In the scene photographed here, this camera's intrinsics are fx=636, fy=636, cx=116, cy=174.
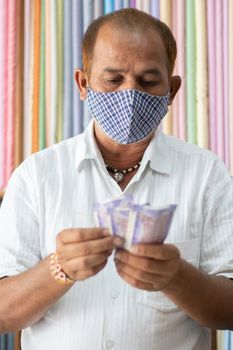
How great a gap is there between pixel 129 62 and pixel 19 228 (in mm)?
462

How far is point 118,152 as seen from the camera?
5.12ft

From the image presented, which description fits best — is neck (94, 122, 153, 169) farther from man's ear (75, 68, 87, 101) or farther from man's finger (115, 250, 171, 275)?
man's finger (115, 250, 171, 275)

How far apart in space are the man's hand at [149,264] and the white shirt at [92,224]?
0.27 meters

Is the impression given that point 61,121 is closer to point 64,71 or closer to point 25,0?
point 64,71

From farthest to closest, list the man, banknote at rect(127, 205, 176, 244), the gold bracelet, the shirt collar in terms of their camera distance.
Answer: the shirt collar, the man, the gold bracelet, banknote at rect(127, 205, 176, 244)

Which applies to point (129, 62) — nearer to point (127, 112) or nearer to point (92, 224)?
point (127, 112)

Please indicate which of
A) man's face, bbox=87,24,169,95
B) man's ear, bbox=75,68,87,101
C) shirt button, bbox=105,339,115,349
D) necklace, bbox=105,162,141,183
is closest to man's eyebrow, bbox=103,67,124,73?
man's face, bbox=87,24,169,95

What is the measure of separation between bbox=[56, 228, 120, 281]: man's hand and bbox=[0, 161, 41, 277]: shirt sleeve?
0.30 metres

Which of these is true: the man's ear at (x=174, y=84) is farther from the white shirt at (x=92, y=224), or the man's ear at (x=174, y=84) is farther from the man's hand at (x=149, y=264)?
the man's hand at (x=149, y=264)

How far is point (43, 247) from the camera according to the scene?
4.93ft

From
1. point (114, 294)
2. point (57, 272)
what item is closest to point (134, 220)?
point (57, 272)

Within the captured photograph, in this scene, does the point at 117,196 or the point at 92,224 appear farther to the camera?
the point at 92,224

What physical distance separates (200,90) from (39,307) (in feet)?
3.21

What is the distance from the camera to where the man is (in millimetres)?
1411
